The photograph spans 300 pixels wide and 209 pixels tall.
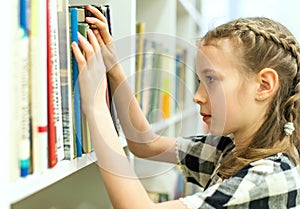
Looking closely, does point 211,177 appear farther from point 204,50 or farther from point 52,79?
point 52,79

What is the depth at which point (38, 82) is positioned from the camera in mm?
539

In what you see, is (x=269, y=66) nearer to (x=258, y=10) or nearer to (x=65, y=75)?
(x=65, y=75)

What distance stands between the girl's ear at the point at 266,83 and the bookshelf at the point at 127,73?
270mm

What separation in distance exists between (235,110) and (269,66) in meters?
0.10

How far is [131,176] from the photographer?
0.72 m

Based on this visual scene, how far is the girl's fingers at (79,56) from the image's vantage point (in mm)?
663

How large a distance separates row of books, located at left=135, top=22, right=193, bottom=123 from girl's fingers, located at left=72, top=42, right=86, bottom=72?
489 mm

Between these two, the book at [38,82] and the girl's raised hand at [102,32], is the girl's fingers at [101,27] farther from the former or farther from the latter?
the book at [38,82]

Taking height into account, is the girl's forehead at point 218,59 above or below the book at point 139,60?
above

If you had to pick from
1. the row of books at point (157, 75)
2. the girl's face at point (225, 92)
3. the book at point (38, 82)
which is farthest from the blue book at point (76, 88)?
the row of books at point (157, 75)

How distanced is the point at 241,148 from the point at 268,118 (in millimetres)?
80

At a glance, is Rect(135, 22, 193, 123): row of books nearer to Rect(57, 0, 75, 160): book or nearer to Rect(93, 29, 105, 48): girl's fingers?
Rect(93, 29, 105, 48): girl's fingers

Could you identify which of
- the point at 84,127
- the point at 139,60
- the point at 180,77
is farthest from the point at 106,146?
the point at 180,77

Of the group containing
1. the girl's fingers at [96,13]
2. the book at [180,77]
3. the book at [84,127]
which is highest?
the girl's fingers at [96,13]
